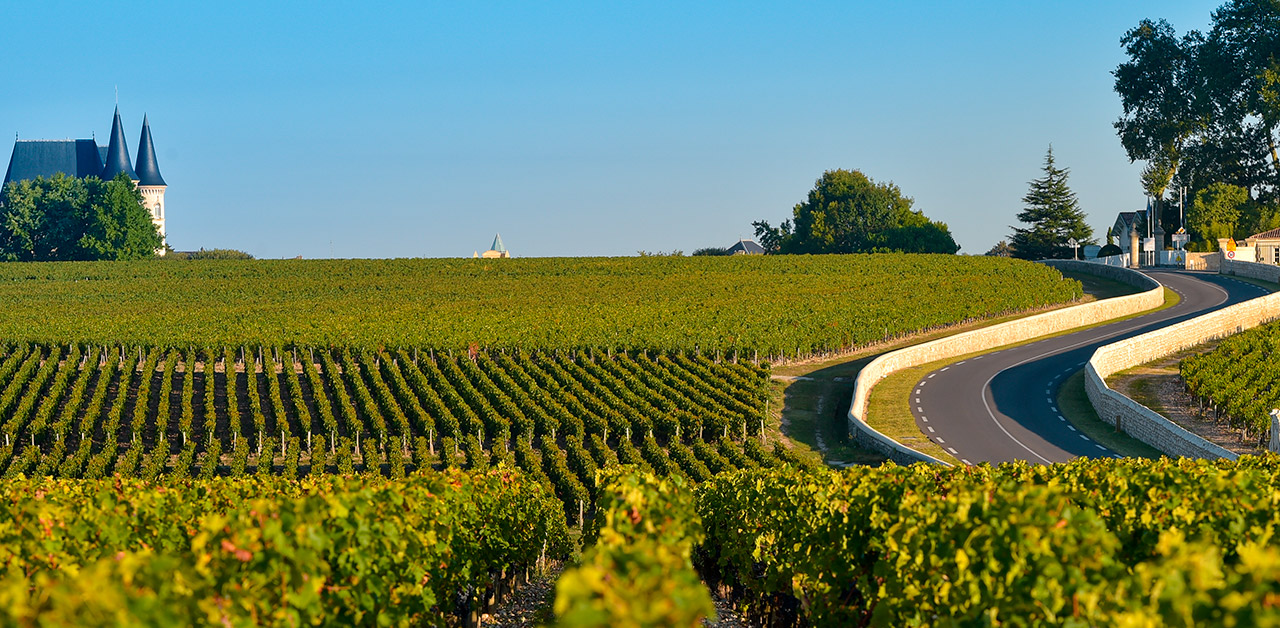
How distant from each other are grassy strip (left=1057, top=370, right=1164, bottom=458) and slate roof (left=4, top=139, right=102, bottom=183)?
455 feet

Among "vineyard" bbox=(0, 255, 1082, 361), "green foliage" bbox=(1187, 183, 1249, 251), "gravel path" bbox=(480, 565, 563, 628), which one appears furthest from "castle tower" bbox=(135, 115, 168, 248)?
"gravel path" bbox=(480, 565, 563, 628)

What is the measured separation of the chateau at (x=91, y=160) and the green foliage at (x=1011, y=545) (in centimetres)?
15144

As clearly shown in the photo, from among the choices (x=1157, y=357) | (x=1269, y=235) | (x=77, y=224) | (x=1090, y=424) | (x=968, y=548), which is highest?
(x=77, y=224)

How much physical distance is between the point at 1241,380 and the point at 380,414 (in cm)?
2952

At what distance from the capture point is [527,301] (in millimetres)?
79062

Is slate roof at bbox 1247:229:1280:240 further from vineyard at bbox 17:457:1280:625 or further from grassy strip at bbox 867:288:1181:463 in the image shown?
vineyard at bbox 17:457:1280:625

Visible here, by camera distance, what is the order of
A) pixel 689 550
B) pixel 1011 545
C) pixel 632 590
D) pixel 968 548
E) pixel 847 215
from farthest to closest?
pixel 847 215
pixel 689 550
pixel 968 548
pixel 1011 545
pixel 632 590

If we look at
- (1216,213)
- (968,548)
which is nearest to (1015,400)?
(968,548)

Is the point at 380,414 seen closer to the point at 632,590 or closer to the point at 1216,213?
the point at 632,590

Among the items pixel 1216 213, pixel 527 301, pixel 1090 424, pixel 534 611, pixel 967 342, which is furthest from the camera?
pixel 1216 213

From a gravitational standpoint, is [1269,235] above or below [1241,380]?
above

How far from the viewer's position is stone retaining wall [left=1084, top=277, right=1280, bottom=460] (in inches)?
1375

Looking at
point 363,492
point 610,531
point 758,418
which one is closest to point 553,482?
point 758,418

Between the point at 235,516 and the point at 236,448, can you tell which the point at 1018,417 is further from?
the point at 235,516
